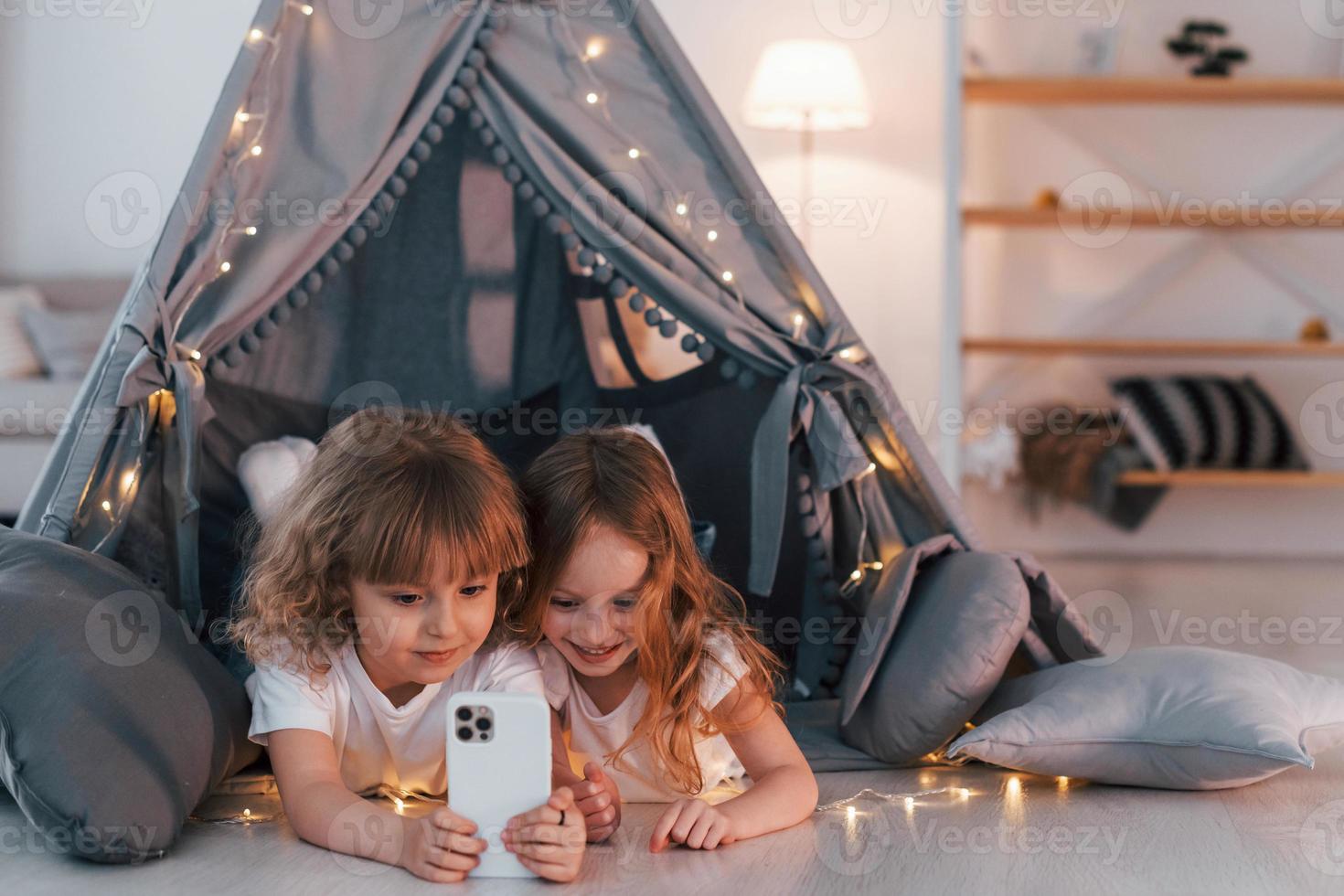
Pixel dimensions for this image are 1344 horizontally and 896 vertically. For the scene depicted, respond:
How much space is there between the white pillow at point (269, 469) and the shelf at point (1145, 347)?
205 cm

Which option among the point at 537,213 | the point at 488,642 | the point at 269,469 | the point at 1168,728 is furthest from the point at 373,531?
the point at 1168,728

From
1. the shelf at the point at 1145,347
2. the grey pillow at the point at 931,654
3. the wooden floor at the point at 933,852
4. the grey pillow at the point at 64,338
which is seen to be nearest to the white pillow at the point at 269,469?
the wooden floor at the point at 933,852

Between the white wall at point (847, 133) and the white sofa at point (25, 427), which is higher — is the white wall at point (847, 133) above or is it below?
above

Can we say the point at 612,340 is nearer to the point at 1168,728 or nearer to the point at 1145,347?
the point at 1168,728

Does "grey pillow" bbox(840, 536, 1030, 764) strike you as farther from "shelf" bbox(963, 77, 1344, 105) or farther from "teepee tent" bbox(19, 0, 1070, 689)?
"shelf" bbox(963, 77, 1344, 105)

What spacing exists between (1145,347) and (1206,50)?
85 cm

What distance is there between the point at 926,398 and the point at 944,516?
2082 mm

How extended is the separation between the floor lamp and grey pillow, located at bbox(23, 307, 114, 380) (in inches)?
75.0

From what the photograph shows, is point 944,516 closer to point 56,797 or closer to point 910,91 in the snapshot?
point 56,797

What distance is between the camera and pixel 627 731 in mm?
1593

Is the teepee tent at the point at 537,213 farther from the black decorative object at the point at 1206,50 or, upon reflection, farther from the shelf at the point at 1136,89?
the black decorative object at the point at 1206,50

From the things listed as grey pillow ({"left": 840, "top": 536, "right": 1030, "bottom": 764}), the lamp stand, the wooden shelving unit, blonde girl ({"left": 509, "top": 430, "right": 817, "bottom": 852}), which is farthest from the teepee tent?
the lamp stand

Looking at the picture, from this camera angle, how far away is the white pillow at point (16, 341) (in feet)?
12.1

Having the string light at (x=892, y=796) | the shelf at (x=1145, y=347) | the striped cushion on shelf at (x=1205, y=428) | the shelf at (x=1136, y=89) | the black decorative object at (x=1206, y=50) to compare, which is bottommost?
the string light at (x=892, y=796)
